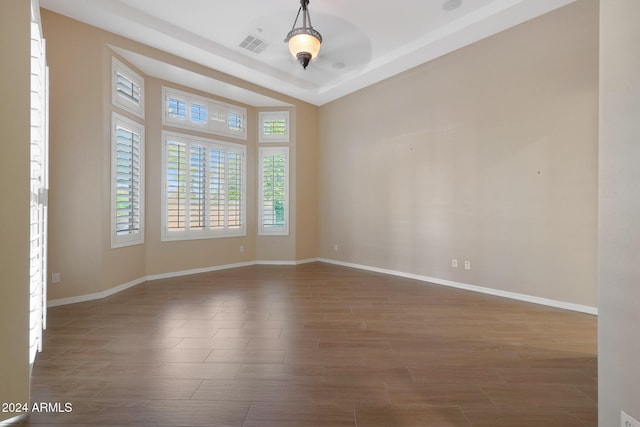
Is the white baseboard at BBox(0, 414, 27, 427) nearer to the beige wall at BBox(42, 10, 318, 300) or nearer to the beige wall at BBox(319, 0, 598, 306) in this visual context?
the beige wall at BBox(42, 10, 318, 300)

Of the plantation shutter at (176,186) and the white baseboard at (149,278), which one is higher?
the plantation shutter at (176,186)

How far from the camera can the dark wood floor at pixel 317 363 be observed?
1.59 meters

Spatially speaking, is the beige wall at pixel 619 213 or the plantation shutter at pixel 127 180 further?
the plantation shutter at pixel 127 180

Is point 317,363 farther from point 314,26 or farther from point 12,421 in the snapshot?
point 314,26

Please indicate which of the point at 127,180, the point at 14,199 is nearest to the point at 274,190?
the point at 127,180

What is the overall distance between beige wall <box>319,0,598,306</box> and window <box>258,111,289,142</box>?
1556mm

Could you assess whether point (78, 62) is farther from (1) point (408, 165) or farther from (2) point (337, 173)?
(1) point (408, 165)

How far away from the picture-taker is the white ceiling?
338 centimetres

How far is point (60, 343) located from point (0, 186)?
1714mm

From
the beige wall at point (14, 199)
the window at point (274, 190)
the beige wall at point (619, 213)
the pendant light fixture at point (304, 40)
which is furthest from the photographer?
the window at point (274, 190)

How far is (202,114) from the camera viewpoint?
5254 mm

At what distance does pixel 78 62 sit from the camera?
351 centimetres

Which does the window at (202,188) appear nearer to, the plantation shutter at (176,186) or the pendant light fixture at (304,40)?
the plantation shutter at (176,186)

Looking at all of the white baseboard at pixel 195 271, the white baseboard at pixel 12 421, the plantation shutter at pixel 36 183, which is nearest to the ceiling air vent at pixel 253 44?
the plantation shutter at pixel 36 183
